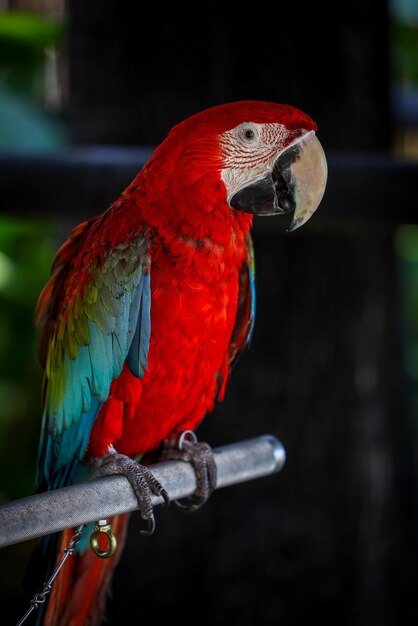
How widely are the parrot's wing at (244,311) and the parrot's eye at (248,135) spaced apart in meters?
0.15

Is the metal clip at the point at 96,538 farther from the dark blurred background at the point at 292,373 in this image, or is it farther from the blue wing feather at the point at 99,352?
the dark blurred background at the point at 292,373

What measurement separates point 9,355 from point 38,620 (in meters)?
0.79

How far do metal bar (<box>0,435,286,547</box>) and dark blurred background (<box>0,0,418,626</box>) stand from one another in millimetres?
420

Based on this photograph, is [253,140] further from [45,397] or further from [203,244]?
[45,397]

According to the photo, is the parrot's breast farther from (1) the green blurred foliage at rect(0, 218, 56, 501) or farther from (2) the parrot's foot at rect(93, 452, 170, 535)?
(1) the green blurred foliage at rect(0, 218, 56, 501)

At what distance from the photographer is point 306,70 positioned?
1.17 metres

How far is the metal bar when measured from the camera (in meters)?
0.56

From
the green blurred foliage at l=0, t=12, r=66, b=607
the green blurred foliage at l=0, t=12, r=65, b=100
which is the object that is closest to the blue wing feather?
the green blurred foliage at l=0, t=12, r=66, b=607

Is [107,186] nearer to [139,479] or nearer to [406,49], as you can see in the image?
[139,479]

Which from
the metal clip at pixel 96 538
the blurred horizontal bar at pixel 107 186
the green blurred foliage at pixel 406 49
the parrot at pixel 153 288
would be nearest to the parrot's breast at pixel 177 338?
the parrot at pixel 153 288

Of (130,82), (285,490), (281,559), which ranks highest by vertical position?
(130,82)

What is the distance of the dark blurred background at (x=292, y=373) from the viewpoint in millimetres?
1165

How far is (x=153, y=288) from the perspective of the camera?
0.72 metres

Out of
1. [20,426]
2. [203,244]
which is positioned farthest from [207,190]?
[20,426]
